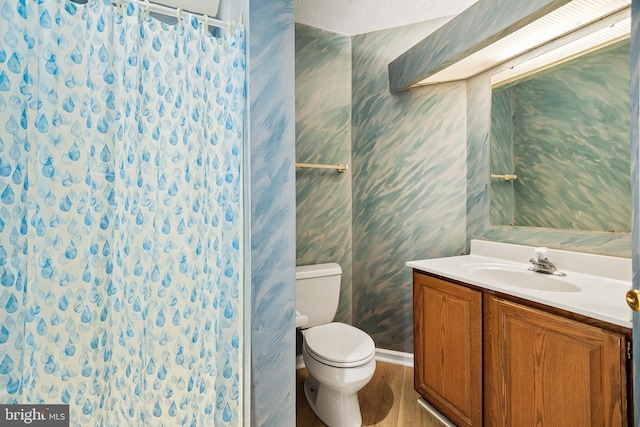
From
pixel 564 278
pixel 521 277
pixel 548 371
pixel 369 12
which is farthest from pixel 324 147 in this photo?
pixel 548 371

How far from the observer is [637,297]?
2.78 feet

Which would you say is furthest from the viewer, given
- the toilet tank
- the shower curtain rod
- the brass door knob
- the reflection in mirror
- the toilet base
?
the toilet tank

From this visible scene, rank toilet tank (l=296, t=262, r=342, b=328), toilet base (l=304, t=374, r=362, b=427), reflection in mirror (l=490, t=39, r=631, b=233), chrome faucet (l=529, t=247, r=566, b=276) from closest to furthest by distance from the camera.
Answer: reflection in mirror (l=490, t=39, r=631, b=233)
chrome faucet (l=529, t=247, r=566, b=276)
toilet base (l=304, t=374, r=362, b=427)
toilet tank (l=296, t=262, r=342, b=328)

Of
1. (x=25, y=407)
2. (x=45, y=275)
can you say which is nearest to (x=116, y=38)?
(x=45, y=275)

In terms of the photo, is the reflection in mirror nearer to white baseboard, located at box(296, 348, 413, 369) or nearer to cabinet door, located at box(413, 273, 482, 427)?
cabinet door, located at box(413, 273, 482, 427)

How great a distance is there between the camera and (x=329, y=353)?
175 cm

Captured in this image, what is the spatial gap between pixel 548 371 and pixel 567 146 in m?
1.24

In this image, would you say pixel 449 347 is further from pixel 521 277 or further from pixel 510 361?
pixel 521 277

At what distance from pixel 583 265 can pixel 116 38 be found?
7.79 feet

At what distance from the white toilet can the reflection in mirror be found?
1276mm

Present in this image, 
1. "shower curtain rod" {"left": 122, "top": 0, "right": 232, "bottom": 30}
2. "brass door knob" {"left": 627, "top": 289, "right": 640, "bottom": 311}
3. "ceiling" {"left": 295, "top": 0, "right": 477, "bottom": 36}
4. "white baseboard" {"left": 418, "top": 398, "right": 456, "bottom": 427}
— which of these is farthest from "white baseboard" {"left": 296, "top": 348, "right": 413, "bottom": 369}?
"ceiling" {"left": 295, "top": 0, "right": 477, "bottom": 36}

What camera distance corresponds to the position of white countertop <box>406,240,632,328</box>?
1.18 metres

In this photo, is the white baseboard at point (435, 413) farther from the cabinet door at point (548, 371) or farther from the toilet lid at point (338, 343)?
the toilet lid at point (338, 343)

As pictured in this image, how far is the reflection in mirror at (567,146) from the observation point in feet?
5.07
